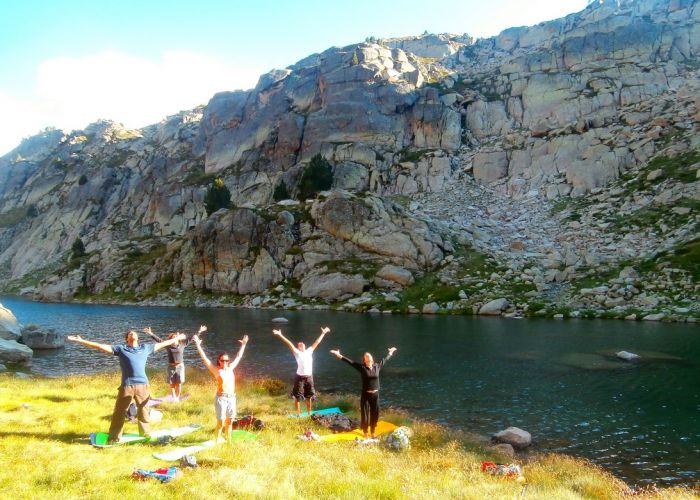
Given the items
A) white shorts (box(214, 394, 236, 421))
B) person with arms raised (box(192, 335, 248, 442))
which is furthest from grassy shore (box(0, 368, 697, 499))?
white shorts (box(214, 394, 236, 421))

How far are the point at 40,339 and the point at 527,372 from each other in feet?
158

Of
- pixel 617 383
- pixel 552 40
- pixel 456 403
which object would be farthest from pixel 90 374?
pixel 552 40

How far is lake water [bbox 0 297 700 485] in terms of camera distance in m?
22.5

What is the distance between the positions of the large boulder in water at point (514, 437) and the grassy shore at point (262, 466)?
5.45 ft

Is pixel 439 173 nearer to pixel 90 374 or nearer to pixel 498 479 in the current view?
pixel 90 374

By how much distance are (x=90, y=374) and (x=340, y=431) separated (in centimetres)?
2579

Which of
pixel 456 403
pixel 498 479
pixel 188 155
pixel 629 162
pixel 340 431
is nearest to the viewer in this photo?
pixel 498 479

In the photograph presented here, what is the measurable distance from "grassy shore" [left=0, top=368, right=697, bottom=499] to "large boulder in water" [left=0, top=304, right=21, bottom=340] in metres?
31.7

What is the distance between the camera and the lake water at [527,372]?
22469 mm

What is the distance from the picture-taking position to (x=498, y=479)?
15273mm

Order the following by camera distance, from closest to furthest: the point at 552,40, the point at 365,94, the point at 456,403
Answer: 1. the point at 456,403
2. the point at 365,94
3. the point at 552,40

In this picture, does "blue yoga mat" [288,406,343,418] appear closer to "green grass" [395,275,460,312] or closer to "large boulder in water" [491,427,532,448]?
"large boulder in water" [491,427,532,448]

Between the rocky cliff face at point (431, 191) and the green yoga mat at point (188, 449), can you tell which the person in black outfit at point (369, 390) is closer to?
the green yoga mat at point (188, 449)

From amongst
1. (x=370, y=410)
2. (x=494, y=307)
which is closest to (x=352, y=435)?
(x=370, y=410)
